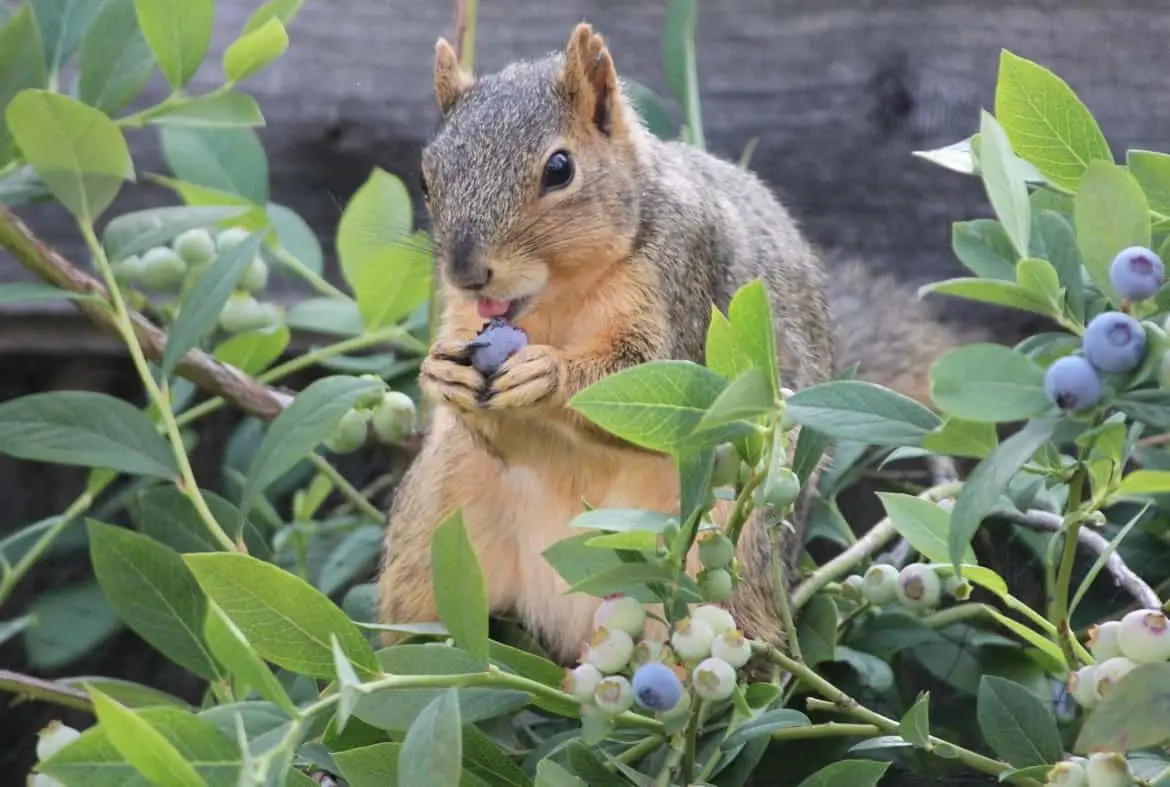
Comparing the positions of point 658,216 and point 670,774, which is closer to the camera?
point 670,774

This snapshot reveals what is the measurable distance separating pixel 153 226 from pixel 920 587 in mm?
599

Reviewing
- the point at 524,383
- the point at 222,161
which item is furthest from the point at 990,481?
the point at 222,161

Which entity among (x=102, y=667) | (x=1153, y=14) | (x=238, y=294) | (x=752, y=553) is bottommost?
(x=102, y=667)

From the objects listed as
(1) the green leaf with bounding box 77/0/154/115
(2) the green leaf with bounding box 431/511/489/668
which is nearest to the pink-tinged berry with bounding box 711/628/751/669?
(2) the green leaf with bounding box 431/511/489/668

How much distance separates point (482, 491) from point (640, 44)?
602 millimetres

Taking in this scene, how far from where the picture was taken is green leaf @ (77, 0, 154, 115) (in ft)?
3.59

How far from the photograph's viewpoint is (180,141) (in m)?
1.34

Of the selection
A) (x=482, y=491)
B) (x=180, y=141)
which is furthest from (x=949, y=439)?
(x=180, y=141)

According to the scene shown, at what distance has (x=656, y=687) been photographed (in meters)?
0.73

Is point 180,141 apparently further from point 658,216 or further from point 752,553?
point 752,553

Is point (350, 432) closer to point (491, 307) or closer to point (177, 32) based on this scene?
point (491, 307)

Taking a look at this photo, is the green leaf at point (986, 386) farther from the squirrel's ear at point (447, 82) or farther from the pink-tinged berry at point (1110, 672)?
the squirrel's ear at point (447, 82)

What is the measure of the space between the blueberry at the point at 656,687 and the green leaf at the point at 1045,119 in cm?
31

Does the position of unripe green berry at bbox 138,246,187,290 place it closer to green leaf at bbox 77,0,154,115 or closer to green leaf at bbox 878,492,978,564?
green leaf at bbox 77,0,154,115
